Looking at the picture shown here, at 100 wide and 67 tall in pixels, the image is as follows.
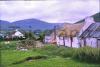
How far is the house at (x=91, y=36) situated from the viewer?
2734 centimetres

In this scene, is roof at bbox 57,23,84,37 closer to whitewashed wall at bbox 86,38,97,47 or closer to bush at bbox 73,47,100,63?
whitewashed wall at bbox 86,38,97,47

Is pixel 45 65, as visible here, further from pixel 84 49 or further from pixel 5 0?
pixel 5 0

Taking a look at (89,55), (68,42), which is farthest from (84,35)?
(89,55)

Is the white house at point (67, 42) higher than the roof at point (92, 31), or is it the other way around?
the roof at point (92, 31)

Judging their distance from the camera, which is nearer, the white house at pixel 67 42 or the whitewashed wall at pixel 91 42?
the whitewashed wall at pixel 91 42

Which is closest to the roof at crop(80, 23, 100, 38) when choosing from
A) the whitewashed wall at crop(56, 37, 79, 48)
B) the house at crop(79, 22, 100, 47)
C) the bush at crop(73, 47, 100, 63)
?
the house at crop(79, 22, 100, 47)

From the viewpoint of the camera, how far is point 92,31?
1160 inches

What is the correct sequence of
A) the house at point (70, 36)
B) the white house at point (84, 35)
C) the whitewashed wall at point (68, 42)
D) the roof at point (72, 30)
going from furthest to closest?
the roof at point (72, 30)
the house at point (70, 36)
the whitewashed wall at point (68, 42)
the white house at point (84, 35)

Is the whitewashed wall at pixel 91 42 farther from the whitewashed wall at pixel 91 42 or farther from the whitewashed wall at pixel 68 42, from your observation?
the whitewashed wall at pixel 68 42

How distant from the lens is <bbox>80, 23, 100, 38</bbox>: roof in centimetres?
2788

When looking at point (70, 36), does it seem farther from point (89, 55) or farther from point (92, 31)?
Answer: point (89, 55)

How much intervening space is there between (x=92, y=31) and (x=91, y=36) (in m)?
1.30

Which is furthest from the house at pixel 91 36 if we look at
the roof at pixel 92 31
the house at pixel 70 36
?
the house at pixel 70 36

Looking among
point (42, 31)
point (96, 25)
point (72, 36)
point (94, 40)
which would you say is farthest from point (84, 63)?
point (42, 31)
